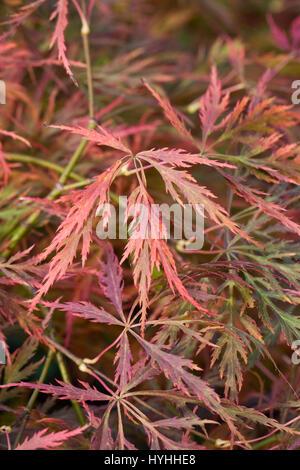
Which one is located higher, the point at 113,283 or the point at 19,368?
the point at 113,283

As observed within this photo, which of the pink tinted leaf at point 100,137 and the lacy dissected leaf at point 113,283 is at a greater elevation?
the pink tinted leaf at point 100,137

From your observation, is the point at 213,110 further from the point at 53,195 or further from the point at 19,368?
the point at 19,368

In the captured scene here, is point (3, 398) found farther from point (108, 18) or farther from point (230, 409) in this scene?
point (108, 18)

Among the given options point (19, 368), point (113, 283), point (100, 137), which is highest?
point (100, 137)

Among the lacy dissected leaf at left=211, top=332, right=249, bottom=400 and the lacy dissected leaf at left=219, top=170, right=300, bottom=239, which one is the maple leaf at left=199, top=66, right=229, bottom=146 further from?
the lacy dissected leaf at left=211, top=332, right=249, bottom=400

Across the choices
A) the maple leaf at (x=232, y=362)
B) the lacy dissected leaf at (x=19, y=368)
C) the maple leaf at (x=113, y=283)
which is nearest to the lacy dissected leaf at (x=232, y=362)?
the maple leaf at (x=232, y=362)

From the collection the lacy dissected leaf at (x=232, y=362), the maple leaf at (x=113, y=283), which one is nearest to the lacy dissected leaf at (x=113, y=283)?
the maple leaf at (x=113, y=283)

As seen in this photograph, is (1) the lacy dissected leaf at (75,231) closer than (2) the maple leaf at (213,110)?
Yes

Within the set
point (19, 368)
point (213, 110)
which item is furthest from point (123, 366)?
point (213, 110)

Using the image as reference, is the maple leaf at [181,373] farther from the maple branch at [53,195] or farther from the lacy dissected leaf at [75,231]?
the maple branch at [53,195]

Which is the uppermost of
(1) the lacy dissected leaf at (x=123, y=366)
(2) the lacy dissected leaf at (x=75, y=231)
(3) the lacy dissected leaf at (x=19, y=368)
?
(2) the lacy dissected leaf at (x=75, y=231)

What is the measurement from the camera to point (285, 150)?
53 centimetres

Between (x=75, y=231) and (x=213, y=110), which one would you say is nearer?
(x=75, y=231)
